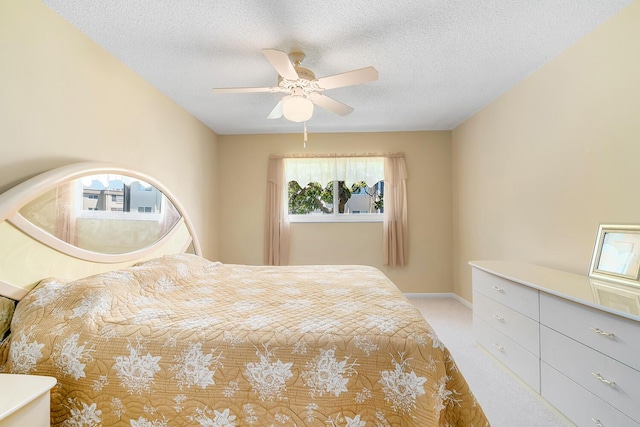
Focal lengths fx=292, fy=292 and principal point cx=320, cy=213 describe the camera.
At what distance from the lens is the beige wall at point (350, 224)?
164 inches

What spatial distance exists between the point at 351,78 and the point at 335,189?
2.46m

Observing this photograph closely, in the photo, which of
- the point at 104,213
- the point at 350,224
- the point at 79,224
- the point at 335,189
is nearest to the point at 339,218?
the point at 350,224

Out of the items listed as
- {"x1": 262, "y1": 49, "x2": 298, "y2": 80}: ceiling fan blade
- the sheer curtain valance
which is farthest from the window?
{"x1": 262, "y1": 49, "x2": 298, "y2": 80}: ceiling fan blade

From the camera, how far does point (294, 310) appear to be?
1.50 meters

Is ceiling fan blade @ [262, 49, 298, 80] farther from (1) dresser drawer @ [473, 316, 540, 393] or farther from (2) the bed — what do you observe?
(1) dresser drawer @ [473, 316, 540, 393]

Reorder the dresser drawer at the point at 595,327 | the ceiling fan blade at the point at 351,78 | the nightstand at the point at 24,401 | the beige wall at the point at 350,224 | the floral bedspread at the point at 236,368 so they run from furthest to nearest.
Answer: the beige wall at the point at 350,224, the ceiling fan blade at the point at 351,78, the dresser drawer at the point at 595,327, the floral bedspread at the point at 236,368, the nightstand at the point at 24,401

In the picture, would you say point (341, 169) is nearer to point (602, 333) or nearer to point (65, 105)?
point (65, 105)

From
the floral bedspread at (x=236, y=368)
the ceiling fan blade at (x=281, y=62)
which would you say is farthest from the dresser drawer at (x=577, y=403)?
the ceiling fan blade at (x=281, y=62)

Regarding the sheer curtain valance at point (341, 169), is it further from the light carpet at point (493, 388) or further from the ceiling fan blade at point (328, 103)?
the light carpet at point (493, 388)

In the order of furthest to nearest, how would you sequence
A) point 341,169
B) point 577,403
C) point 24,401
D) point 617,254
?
point 341,169
point 617,254
point 577,403
point 24,401

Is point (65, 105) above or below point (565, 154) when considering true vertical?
above

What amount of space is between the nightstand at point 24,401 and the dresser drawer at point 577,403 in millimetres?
2289

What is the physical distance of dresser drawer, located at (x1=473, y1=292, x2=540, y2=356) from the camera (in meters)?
1.86

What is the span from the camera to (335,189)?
171 inches
